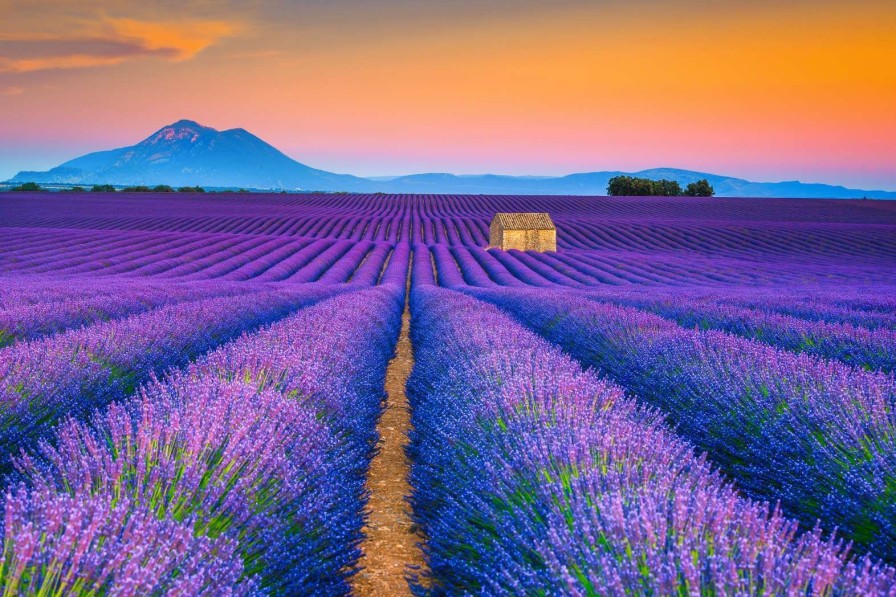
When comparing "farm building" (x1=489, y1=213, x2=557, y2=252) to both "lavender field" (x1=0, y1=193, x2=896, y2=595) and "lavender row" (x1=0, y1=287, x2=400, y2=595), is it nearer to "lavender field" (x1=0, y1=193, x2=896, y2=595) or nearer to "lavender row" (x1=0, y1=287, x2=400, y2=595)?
"lavender field" (x1=0, y1=193, x2=896, y2=595)

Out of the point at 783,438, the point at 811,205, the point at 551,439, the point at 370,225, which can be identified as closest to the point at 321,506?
the point at 551,439

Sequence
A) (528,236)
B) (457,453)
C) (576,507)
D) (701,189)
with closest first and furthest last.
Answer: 1. (576,507)
2. (457,453)
3. (528,236)
4. (701,189)

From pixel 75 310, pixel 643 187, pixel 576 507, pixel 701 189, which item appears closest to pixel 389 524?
pixel 576 507

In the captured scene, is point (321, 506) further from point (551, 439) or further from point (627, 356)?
point (627, 356)

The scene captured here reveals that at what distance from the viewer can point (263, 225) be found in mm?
37938

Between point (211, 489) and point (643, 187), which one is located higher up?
point (643, 187)

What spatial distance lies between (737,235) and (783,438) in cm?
3679

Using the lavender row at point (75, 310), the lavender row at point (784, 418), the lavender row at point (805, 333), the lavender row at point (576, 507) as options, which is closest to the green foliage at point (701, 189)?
the lavender row at point (805, 333)

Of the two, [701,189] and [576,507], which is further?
[701,189]

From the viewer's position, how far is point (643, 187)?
74750 mm

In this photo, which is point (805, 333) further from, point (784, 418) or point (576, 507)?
point (576, 507)

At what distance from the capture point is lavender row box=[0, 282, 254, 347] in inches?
224

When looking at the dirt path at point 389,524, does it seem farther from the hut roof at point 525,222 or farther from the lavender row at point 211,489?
the hut roof at point 525,222

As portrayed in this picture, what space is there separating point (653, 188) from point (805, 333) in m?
74.8
